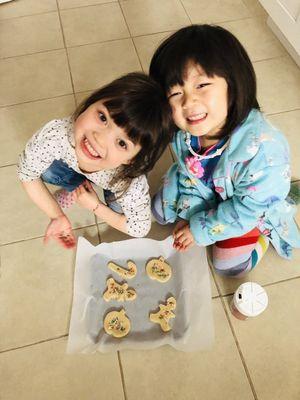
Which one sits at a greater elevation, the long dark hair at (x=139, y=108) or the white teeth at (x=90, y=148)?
the long dark hair at (x=139, y=108)

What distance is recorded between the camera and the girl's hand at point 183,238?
90 centimetres

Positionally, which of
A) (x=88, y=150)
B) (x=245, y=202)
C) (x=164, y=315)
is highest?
(x=88, y=150)

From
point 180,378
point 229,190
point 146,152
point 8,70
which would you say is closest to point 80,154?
point 146,152

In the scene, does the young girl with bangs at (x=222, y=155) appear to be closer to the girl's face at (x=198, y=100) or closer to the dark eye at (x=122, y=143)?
the girl's face at (x=198, y=100)

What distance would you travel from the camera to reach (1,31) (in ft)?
5.10

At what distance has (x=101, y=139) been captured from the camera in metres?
0.66

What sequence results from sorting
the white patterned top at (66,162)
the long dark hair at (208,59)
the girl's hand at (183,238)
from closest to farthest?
1. the long dark hair at (208,59)
2. the white patterned top at (66,162)
3. the girl's hand at (183,238)

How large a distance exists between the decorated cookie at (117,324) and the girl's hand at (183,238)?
221mm

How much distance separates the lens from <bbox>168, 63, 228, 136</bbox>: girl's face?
627 mm

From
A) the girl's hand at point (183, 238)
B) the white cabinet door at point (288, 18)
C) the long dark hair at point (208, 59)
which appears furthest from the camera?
the white cabinet door at point (288, 18)

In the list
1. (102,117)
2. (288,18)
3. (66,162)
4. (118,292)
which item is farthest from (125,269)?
(288,18)

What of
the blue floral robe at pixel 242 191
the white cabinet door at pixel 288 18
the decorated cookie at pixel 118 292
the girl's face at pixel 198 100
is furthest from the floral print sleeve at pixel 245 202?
the white cabinet door at pixel 288 18

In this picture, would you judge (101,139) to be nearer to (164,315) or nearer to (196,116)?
(196,116)

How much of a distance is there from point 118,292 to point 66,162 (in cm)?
36
